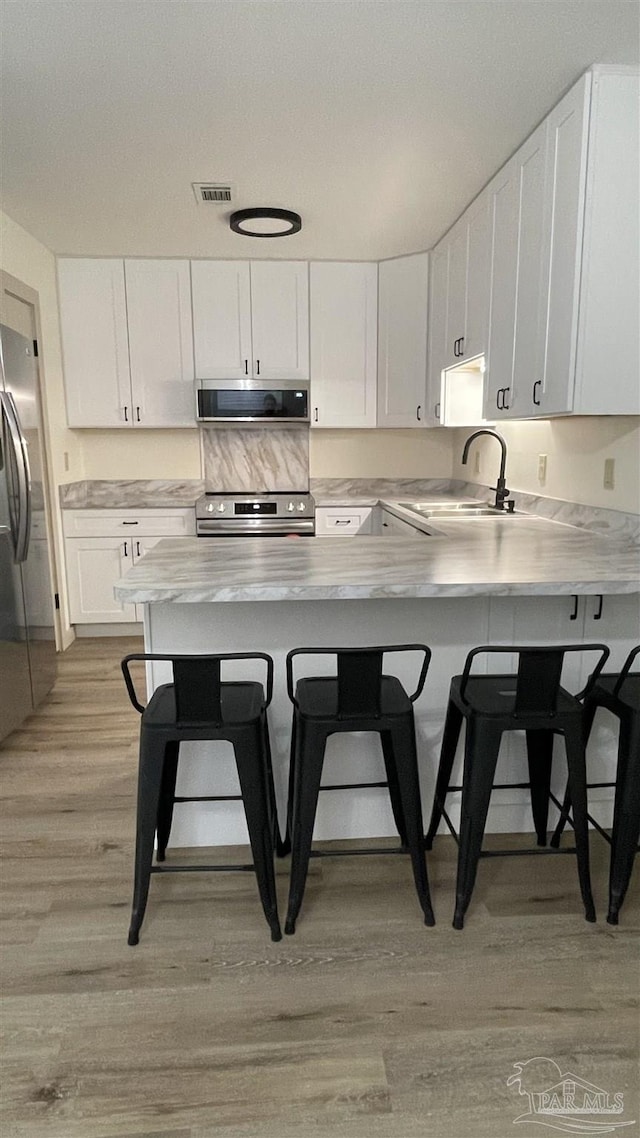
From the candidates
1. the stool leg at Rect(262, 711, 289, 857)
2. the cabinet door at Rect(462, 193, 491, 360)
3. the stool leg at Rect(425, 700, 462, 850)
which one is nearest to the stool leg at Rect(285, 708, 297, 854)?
the stool leg at Rect(262, 711, 289, 857)

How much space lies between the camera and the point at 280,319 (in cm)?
452

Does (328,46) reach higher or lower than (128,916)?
higher

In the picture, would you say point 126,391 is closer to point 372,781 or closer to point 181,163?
point 181,163

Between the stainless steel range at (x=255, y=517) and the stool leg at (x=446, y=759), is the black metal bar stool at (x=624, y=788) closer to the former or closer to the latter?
the stool leg at (x=446, y=759)

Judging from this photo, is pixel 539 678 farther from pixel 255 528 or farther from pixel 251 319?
pixel 251 319

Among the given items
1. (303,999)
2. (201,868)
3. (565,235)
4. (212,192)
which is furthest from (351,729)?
(212,192)

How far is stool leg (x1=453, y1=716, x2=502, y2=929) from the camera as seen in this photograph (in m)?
1.77

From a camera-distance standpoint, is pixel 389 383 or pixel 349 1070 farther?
pixel 389 383

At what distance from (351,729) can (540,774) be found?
0.77m

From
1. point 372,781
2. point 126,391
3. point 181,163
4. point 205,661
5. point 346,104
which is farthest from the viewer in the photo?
point 126,391

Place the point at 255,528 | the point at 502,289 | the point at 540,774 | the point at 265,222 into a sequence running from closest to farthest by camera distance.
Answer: the point at 540,774 → the point at 502,289 → the point at 265,222 → the point at 255,528

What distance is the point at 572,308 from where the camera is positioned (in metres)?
2.27

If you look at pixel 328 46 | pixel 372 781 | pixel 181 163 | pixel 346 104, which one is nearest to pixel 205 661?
pixel 372 781

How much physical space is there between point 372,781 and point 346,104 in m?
2.28
